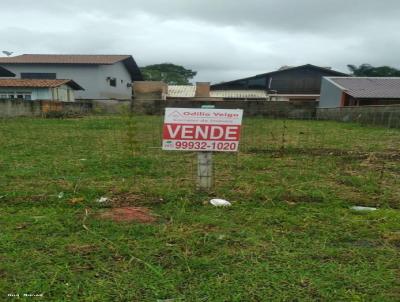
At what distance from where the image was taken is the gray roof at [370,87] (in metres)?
20.2

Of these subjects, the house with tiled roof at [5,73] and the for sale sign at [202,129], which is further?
the house with tiled roof at [5,73]

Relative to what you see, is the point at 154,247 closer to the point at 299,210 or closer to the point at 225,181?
the point at 299,210

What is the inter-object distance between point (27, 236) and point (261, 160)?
12.3 ft

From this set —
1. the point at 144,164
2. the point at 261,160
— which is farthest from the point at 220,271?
the point at 261,160

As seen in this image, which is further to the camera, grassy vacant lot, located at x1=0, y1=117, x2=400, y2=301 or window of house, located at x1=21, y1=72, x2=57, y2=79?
window of house, located at x1=21, y1=72, x2=57, y2=79

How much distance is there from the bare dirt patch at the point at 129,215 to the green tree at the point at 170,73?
54.6 meters

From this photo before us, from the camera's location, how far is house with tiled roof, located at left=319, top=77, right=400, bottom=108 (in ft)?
66.4

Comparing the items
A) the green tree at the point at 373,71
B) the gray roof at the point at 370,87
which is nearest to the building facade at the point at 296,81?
the gray roof at the point at 370,87

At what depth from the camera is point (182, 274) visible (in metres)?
2.10

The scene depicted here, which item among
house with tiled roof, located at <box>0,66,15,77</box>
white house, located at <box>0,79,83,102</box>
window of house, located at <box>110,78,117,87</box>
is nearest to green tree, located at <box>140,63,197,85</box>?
window of house, located at <box>110,78,117,87</box>

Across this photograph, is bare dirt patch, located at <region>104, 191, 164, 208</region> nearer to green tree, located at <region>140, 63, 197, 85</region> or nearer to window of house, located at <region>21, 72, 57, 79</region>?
window of house, located at <region>21, 72, 57, 79</region>

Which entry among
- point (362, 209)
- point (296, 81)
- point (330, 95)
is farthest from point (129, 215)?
point (296, 81)

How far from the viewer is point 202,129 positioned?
3465 mm

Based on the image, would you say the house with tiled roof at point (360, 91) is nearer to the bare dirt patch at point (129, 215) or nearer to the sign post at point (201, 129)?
the sign post at point (201, 129)
